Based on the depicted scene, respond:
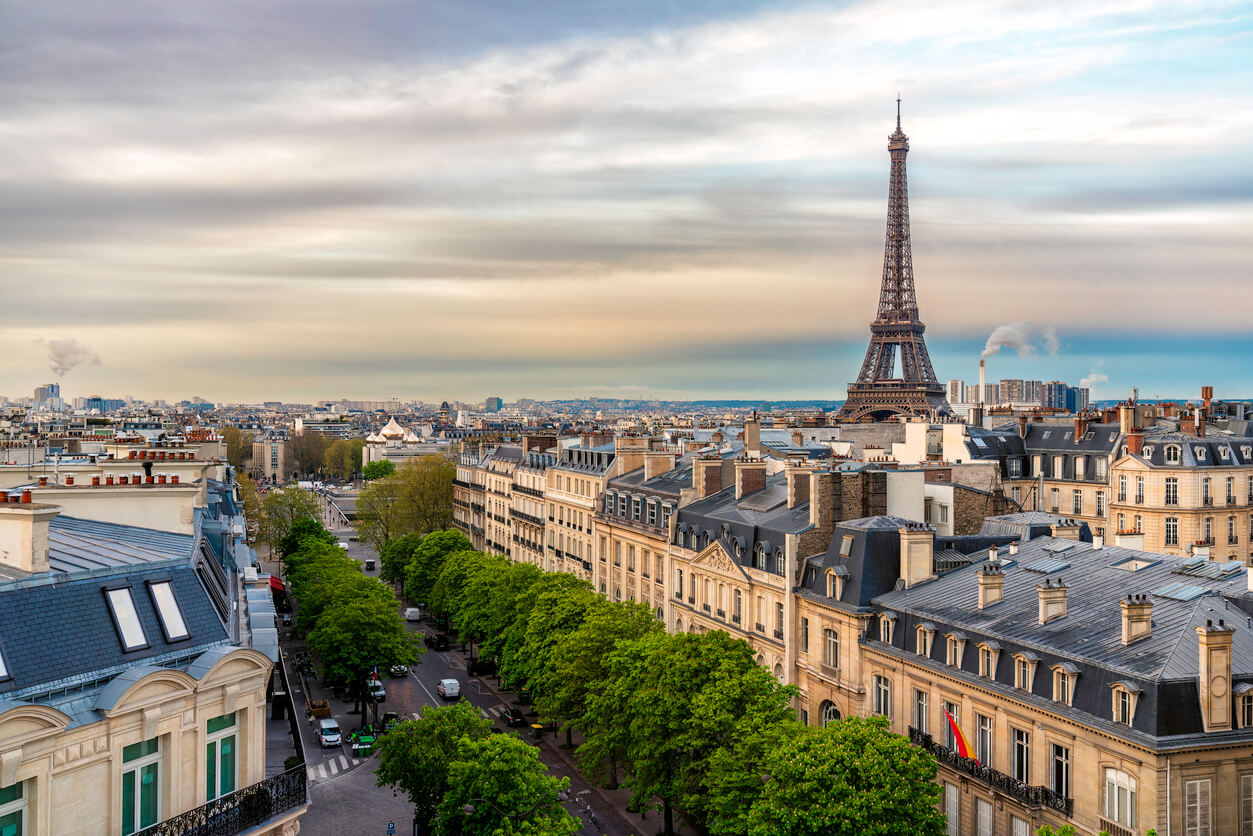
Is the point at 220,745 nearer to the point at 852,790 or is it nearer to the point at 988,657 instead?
the point at 852,790

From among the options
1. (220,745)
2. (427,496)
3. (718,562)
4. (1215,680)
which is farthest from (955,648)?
(427,496)

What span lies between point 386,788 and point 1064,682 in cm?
2639

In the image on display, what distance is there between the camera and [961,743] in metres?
30.9

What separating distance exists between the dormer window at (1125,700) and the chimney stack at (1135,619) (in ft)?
6.38

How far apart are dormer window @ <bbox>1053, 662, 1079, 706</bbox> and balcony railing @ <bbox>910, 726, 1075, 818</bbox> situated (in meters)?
2.41

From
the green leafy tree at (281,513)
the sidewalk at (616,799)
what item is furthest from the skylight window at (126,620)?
the green leafy tree at (281,513)

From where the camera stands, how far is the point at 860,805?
25.4 m

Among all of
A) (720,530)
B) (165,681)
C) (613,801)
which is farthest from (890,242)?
(165,681)

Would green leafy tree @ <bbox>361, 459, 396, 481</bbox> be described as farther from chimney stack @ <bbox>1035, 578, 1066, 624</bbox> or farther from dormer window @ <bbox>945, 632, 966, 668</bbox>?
chimney stack @ <bbox>1035, 578, 1066, 624</bbox>

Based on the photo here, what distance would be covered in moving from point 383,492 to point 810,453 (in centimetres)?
5089

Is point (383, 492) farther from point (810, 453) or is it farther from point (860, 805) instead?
point (860, 805)

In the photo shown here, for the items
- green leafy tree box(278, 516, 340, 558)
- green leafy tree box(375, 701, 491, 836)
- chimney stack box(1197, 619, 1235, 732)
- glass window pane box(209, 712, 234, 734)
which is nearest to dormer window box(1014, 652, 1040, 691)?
chimney stack box(1197, 619, 1235, 732)

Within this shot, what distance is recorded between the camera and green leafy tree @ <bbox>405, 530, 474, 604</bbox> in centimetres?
7400

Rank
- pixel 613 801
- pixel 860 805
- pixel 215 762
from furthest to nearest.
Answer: pixel 613 801, pixel 860 805, pixel 215 762
